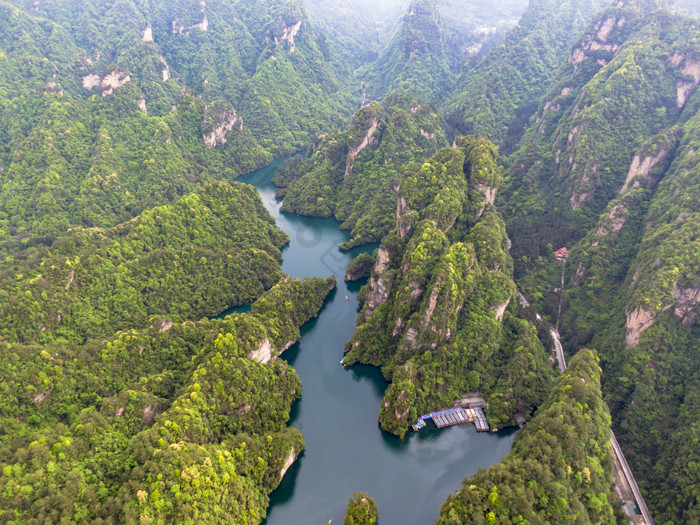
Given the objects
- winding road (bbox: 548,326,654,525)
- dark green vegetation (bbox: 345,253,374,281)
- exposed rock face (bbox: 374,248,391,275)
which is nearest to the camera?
winding road (bbox: 548,326,654,525)

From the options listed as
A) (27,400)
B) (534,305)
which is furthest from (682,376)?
(27,400)

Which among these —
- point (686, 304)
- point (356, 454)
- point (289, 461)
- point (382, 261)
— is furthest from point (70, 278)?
point (686, 304)

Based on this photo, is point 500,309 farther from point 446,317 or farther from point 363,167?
point 363,167

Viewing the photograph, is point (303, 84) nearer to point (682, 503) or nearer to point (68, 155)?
point (68, 155)

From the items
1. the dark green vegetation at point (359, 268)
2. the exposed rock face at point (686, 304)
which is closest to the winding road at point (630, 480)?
the exposed rock face at point (686, 304)

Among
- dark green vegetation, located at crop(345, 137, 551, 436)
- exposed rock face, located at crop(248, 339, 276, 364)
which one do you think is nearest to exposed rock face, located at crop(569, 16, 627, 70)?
dark green vegetation, located at crop(345, 137, 551, 436)

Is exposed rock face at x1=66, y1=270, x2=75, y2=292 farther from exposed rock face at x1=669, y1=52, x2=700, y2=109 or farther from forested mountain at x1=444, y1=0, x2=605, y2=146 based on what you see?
exposed rock face at x1=669, y1=52, x2=700, y2=109

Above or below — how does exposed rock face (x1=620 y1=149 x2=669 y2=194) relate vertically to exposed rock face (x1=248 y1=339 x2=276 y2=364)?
above

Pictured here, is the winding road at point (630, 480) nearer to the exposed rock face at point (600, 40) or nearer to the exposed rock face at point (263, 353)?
the exposed rock face at point (263, 353)
